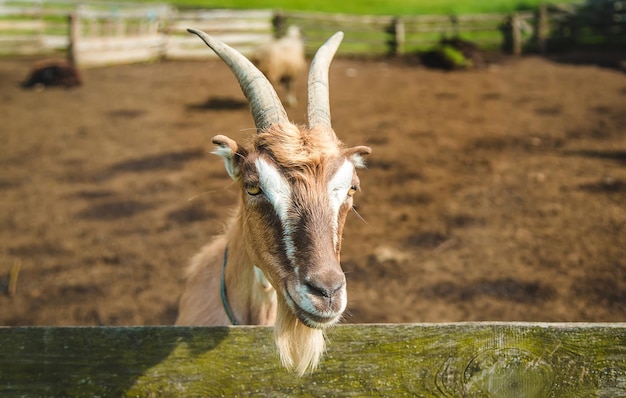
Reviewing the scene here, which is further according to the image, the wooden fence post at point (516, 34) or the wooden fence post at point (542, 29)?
the wooden fence post at point (516, 34)

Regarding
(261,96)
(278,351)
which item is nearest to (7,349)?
(278,351)

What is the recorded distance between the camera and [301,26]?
2473cm

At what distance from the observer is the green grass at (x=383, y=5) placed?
1262 inches

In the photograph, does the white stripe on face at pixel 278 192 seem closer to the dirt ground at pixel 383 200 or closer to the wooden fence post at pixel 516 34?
the dirt ground at pixel 383 200

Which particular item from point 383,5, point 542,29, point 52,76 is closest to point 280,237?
point 52,76

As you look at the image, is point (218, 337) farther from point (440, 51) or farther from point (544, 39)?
point (544, 39)

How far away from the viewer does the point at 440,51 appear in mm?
20312

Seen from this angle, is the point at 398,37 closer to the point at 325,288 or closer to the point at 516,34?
the point at 516,34

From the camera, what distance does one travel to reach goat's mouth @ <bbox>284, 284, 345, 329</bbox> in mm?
2539

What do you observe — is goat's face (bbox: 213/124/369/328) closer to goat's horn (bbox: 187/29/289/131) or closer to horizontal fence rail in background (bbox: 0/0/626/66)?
goat's horn (bbox: 187/29/289/131)

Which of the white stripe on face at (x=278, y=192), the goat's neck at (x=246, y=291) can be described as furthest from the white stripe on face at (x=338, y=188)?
the goat's neck at (x=246, y=291)

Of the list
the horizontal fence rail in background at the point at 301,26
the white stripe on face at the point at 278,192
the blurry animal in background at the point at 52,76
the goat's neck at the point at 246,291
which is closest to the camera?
the white stripe on face at the point at 278,192

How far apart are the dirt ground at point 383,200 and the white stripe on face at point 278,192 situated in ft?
3.90

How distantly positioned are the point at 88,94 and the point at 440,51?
11809mm
